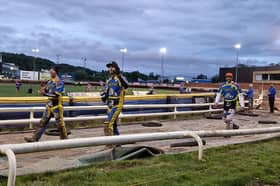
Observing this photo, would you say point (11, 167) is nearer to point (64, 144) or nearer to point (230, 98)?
point (64, 144)

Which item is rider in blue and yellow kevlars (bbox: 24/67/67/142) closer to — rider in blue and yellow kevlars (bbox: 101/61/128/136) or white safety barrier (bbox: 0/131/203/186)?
rider in blue and yellow kevlars (bbox: 101/61/128/136)

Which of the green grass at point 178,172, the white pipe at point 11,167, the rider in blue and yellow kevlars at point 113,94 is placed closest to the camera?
the white pipe at point 11,167

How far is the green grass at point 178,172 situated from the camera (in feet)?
14.2

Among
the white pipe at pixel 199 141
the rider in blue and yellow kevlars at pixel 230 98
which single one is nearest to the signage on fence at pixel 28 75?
the rider in blue and yellow kevlars at pixel 230 98

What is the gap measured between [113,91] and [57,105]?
4.50 ft

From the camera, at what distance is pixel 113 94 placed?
6793 millimetres

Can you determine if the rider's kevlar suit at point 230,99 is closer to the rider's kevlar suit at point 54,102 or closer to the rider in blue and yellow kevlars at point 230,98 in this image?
the rider in blue and yellow kevlars at point 230,98

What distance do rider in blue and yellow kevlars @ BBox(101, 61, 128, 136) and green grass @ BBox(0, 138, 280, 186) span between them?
1.43 meters

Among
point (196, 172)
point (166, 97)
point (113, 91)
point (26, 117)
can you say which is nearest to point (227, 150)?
point (196, 172)

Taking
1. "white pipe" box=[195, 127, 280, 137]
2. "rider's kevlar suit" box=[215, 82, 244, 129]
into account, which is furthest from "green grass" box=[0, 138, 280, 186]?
"rider's kevlar suit" box=[215, 82, 244, 129]

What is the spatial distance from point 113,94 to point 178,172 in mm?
2478

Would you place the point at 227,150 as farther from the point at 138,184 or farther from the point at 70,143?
the point at 70,143

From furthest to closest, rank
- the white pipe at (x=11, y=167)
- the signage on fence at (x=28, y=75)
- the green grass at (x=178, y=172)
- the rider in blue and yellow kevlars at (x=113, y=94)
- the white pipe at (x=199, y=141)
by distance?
1. the signage on fence at (x=28, y=75)
2. the rider in blue and yellow kevlars at (x=113, y=94)
3. the white pipe at (x=199, y=141)
4. the green grass at (x=178, y=172)
5. the white pipe at (x=11, y=167)

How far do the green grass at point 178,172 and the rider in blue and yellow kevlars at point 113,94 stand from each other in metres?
1.43
